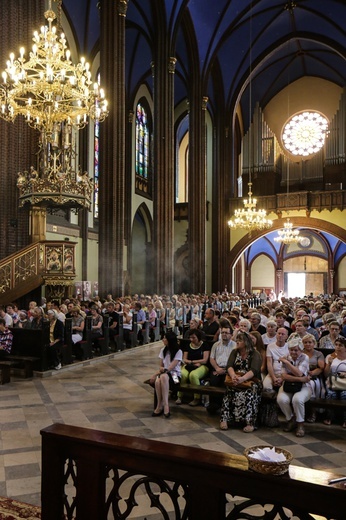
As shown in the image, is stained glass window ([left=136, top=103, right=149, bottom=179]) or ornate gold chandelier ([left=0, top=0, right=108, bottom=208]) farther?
stained glass window ([left=136, top=103, right=149, bottom=179])

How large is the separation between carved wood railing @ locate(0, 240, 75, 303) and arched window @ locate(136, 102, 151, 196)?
16.3m

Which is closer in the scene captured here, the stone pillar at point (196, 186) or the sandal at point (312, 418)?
the sandal at point (312, 418)

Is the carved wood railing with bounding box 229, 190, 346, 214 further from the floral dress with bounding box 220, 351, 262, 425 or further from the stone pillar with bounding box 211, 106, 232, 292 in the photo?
the floral dress with bounding box 220, 351, 262, 425

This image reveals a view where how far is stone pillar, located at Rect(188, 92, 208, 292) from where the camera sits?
26.1 meters

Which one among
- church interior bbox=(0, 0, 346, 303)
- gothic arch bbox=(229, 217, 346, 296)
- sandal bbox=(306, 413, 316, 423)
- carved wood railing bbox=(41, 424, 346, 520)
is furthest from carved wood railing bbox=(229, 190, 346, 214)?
carved wood railing bbox=(41, 424, 346, 520)

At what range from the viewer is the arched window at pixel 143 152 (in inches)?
1165

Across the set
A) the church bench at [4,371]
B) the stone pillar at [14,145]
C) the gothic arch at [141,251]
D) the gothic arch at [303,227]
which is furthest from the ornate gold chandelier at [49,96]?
the gothic arch at [141,251]

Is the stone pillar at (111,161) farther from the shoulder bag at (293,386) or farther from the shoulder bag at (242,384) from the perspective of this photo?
the shoulder bag at (293,386)

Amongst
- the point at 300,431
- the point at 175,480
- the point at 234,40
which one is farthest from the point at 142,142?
the point at 175,480

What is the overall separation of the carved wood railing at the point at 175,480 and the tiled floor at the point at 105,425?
161 centimetres

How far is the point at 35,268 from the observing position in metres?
13.1

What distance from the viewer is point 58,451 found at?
247cm

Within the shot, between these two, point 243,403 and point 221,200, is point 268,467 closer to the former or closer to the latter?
point 243,403

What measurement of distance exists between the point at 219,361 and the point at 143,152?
25224 mm
